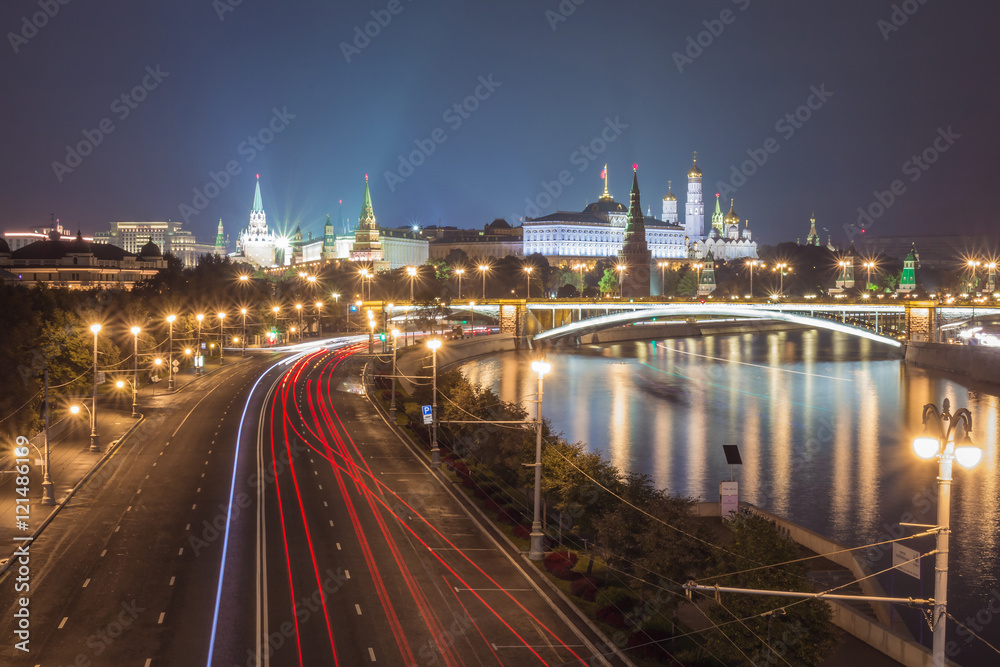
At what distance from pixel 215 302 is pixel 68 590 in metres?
48.8

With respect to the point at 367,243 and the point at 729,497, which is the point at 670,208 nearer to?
the point at 367,243

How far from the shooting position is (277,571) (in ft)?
57.8

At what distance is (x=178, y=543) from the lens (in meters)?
19.2

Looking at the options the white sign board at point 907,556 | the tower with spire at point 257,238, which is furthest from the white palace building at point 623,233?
the white sign board at point 907,556

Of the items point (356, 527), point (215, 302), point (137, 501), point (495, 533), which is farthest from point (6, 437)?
point (215, 302)

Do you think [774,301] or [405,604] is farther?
[774,301]

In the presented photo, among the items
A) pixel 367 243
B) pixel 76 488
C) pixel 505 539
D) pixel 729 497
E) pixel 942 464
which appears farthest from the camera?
pixel 367 243

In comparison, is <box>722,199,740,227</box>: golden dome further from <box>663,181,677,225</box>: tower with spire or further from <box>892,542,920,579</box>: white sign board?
<box>892,542,920,579</box>: white sign board

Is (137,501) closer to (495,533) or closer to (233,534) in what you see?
(233,534)

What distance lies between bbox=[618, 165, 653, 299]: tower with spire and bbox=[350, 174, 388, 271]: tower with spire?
45033 mm

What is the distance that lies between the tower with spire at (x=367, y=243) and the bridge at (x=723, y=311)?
72.6 metres

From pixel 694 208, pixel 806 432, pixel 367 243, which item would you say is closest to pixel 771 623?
pixel 806 432

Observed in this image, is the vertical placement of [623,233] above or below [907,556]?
above

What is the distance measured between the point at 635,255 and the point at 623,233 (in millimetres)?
39300
